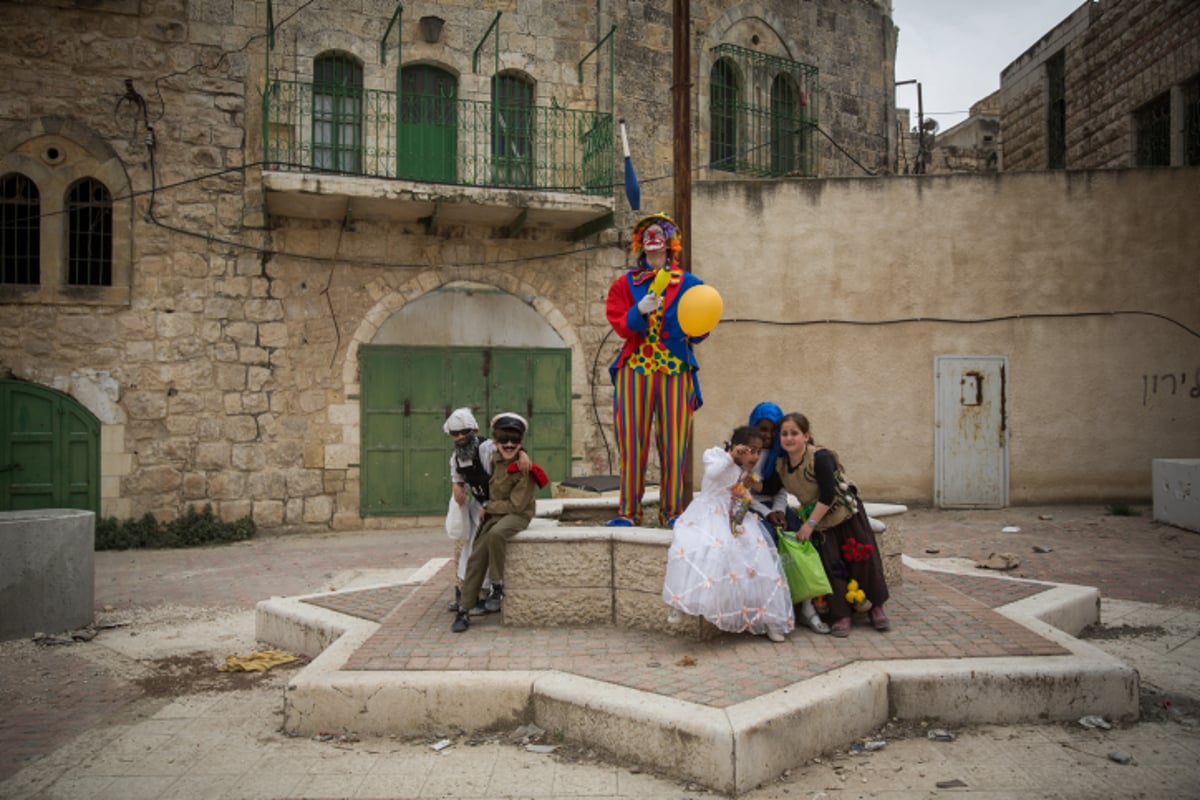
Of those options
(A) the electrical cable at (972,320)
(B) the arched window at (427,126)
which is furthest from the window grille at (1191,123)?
(B) the arched window at (427,126)

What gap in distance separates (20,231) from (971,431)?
489 inches

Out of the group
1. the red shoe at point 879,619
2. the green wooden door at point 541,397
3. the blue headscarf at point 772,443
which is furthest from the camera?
the green wooden door at point 541,397

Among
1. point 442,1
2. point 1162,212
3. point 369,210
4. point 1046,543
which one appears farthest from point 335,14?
point 1162,212

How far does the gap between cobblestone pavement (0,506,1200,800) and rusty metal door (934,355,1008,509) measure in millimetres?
4781

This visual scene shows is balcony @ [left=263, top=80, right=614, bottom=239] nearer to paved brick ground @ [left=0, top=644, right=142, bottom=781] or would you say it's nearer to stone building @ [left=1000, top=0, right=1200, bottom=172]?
paved brick ground @ [left=0, top=644, right=142, bottom=781]

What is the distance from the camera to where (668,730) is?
151 inches

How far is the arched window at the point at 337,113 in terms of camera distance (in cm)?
1177

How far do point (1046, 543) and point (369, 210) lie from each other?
8.95 m

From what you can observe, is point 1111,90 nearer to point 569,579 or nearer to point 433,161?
point 433,161

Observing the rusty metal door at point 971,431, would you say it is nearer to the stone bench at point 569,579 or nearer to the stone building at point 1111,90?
the stone building at point 1111,90

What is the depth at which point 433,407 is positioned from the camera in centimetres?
1208

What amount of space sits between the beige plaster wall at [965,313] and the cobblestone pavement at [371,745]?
507 centimetres

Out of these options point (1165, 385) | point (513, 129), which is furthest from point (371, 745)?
point (1165, 385)

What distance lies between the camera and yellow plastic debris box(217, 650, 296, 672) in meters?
5.74
